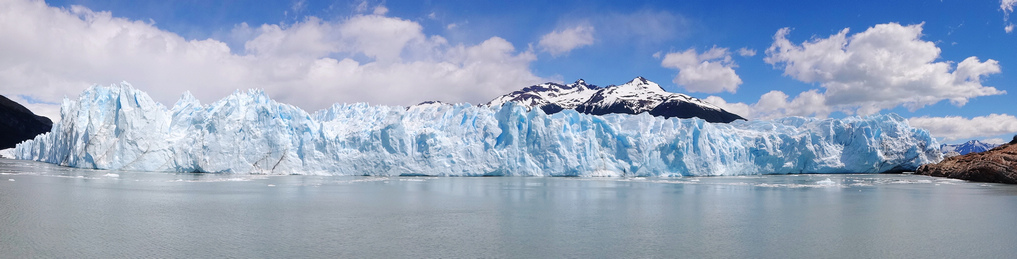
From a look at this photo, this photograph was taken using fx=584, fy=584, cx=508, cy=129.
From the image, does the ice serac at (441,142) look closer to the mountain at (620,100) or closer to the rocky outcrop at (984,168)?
the rocky outcrop at (984,168)

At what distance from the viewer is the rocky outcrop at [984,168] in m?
24.5

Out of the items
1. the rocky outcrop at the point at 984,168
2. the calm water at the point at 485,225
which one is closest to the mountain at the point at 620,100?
the rocky outcrop at the point at 984,168

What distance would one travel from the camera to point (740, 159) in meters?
32.6

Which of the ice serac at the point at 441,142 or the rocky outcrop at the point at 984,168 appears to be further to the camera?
the ice serac at the point at 441,142

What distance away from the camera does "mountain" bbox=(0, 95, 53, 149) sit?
256ft

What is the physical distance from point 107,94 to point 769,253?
1251 inches

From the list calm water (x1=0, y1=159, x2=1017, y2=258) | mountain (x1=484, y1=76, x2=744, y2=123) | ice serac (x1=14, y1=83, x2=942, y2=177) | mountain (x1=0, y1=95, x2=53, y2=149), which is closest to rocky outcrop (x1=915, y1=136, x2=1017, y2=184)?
ice serac (x1=14, y1=83, x2=942, y2=177)

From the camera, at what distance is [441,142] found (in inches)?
1092

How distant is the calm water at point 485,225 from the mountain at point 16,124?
81.7 m

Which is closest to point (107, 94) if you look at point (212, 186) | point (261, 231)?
point (212, 186)

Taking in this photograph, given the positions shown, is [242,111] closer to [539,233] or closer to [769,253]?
[539,233]

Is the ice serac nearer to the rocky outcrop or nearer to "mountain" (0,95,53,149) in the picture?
the rocky outcrop

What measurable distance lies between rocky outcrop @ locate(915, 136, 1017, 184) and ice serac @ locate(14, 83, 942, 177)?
2.68 meters

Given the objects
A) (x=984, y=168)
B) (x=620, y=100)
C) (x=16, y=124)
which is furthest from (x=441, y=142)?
(x=16, y=124)
